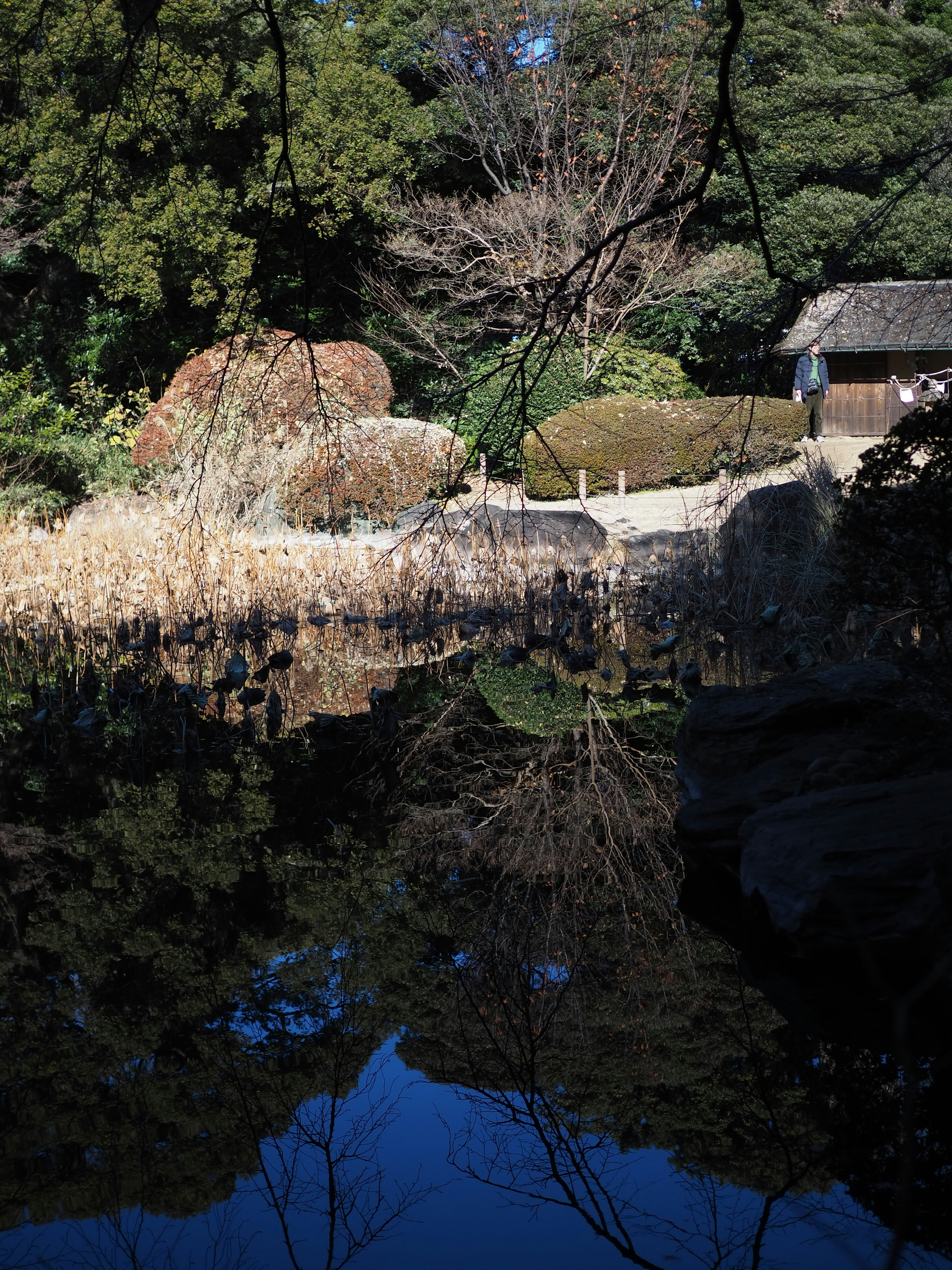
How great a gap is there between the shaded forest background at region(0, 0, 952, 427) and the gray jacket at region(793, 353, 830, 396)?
117 centimetres

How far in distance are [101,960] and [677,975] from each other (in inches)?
52.6

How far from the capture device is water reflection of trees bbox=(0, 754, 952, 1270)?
176 cm

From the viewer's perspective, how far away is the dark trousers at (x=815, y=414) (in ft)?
63.5

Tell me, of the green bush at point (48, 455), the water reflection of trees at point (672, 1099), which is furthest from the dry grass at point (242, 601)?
the green bush at point (48, 455)

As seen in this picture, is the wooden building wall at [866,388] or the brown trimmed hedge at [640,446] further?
the wooden building wall at [866,388]

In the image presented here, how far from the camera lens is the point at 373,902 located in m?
2.92

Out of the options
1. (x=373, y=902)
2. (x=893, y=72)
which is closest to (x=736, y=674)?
(x=373, y=902)

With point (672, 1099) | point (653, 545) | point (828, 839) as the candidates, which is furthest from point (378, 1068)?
point (653, 545)

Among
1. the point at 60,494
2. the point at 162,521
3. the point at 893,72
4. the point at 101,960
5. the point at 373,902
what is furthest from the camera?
the point at 893,72

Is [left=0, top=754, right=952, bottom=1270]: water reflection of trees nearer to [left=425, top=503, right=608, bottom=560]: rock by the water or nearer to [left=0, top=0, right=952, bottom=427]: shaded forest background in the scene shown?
[left=425, top=503, right=608, bottom=560]: rock by the water

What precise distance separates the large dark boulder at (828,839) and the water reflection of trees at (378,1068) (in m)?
0.14

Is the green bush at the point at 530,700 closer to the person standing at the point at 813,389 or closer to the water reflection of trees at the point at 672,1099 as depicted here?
the water reflection of trees at the point at 672,1099

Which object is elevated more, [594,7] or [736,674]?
[594,7]

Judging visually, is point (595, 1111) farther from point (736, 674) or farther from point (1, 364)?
point (1, 364)
